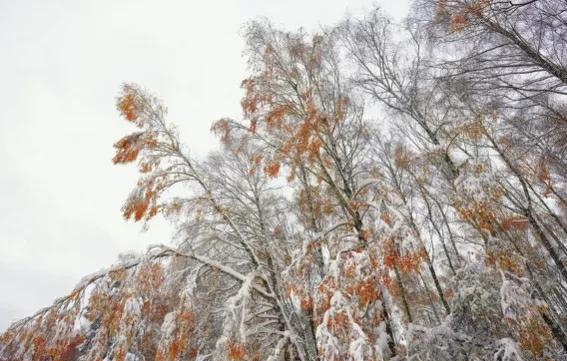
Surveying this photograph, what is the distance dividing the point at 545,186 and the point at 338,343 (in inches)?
532

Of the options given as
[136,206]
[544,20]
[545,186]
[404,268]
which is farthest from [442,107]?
[545,186]

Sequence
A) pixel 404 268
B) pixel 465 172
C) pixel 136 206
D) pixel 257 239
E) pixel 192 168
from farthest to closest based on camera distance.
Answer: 1. pixel 257 239
2. pixel 192 168
3. pixel 136 206
4. pixel 465 172
5. pixel 404 268

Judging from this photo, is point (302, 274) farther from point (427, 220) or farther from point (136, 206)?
point (427, 220)

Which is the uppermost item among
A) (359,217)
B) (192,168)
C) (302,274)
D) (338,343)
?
(192,168)

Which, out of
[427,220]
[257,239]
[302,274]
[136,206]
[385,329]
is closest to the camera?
[385,329]

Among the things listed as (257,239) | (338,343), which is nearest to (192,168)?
(257,239)

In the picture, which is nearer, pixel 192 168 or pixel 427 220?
pixel 192 168

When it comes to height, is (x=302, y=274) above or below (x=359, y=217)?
below

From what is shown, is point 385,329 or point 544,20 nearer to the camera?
point 385,329

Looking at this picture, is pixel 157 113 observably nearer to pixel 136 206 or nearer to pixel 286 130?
pixel 136 206

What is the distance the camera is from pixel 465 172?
17.0 feet

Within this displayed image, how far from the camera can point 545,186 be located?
40.1 feet

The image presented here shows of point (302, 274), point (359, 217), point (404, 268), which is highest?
point (359, 217)

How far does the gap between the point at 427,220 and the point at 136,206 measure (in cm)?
1061
